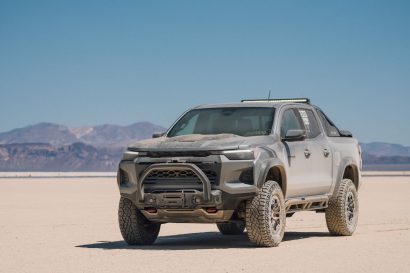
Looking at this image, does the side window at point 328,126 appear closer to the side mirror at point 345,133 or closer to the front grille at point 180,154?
the side mirror at point 345,133

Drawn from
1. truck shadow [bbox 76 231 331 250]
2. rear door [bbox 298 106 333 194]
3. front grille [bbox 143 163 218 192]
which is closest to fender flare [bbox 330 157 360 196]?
rear door [bbox 298 106 333 194]

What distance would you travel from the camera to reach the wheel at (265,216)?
13523mm

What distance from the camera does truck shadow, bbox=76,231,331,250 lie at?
14.4m

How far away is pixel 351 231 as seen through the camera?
647 inches

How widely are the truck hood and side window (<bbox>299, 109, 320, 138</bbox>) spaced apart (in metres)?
1.70

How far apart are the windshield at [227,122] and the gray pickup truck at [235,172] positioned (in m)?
0.02

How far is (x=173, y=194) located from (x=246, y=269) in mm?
2537

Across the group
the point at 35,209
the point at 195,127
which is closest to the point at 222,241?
the point at 195,127

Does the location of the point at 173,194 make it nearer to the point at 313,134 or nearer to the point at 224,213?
the point at 224,213

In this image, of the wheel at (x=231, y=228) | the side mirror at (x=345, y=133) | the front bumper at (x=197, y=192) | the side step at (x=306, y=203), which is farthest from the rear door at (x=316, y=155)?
the front bumper at (x=197, y=192)

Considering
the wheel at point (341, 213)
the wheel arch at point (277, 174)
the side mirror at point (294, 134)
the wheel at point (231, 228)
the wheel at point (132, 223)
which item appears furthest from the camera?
the wheel at point (231, 228)

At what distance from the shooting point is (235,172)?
13484 millimetres

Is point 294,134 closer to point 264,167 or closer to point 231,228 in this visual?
point 264,167

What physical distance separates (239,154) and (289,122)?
6.97 feet
